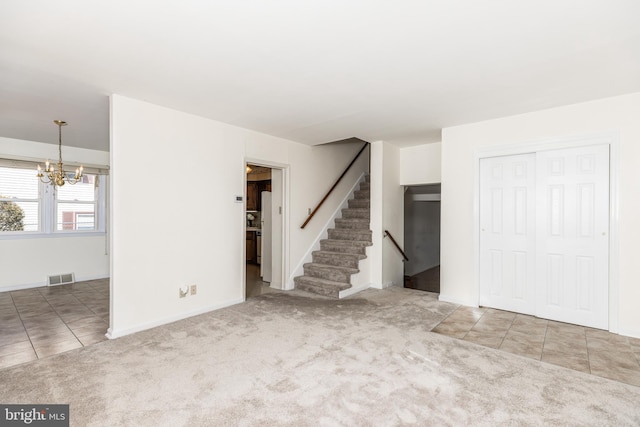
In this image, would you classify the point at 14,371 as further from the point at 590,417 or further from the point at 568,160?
the point at 568,160

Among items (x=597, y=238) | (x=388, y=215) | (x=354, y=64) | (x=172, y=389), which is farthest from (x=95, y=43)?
(x=597, y=238)

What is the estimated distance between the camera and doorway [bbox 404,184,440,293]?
23.8ft

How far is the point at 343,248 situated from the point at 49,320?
159 inches

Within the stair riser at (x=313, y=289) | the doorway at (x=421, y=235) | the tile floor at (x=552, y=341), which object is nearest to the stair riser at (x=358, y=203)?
the doorway at (x=421, y=235)

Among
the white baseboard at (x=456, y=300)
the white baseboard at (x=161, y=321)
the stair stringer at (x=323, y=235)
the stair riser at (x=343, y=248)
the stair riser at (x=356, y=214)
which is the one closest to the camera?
the white baseboard at (x=161, y=321)

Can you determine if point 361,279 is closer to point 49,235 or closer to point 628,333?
point 628,333

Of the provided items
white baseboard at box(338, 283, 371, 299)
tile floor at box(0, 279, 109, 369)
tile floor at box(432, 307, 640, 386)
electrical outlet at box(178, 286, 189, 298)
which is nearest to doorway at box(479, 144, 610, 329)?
tile floor at box(432, 307, 640, 386)

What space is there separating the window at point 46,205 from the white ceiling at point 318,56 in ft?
6.60

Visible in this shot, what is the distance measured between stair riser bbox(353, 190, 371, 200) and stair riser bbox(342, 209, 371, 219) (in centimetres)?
48

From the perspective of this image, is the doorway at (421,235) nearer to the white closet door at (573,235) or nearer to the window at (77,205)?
the white closet door at (573,235)

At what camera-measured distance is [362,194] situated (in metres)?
6.51

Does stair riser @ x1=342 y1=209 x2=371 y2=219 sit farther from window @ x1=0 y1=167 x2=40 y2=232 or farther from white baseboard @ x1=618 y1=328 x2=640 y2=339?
window @ x1=0 y1=167 x2=40 y2=232

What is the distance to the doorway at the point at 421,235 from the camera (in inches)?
286

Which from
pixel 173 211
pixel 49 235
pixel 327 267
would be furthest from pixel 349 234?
pixel 49 235
